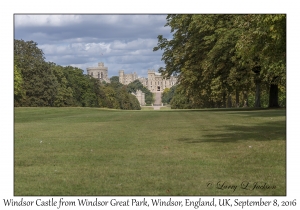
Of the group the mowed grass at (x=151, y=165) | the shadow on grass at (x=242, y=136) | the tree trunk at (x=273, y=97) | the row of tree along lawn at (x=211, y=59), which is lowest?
the mowed grass at (x=151, y=165)

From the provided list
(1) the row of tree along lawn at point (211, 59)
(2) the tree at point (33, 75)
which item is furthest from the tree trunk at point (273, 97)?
(2) the tree at point (33, 75)

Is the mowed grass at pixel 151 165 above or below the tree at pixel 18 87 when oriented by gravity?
below

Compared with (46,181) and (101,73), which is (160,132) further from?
(101,73)

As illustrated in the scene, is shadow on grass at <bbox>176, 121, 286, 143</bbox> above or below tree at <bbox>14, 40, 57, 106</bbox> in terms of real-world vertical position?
below

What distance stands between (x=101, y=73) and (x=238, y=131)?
76344 mm

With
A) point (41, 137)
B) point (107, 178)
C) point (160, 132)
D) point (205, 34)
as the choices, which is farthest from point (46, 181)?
point (205, 34)

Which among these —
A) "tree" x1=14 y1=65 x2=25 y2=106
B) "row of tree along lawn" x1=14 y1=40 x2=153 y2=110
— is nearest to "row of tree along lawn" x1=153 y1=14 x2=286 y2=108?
"tree" x1=14 y1=65 x2=25 y2=106

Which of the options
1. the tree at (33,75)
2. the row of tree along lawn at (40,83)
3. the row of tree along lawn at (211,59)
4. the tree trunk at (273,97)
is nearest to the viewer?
the row of tree along lawn at (211,59)

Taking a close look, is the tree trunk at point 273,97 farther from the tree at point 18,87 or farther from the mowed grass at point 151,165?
the tree at point 18,87

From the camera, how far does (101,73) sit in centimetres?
9638

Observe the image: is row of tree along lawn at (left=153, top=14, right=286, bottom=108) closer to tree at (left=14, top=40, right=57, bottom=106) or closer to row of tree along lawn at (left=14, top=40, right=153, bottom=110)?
row of tree along lawn at (left=14, top=40, right=153, bottom=110)

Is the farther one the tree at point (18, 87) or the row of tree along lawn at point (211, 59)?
the tree at point (18, 87)

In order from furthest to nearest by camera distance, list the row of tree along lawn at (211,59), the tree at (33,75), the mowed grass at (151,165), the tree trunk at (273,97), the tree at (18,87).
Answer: the tree at (33,75) → the tree at (18,87) → the tree trunk at (273,97) → the row of tree along lawn at (211,59) → the mowed grass at (151,165)

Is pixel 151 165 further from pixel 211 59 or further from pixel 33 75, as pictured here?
pixel 33 75
